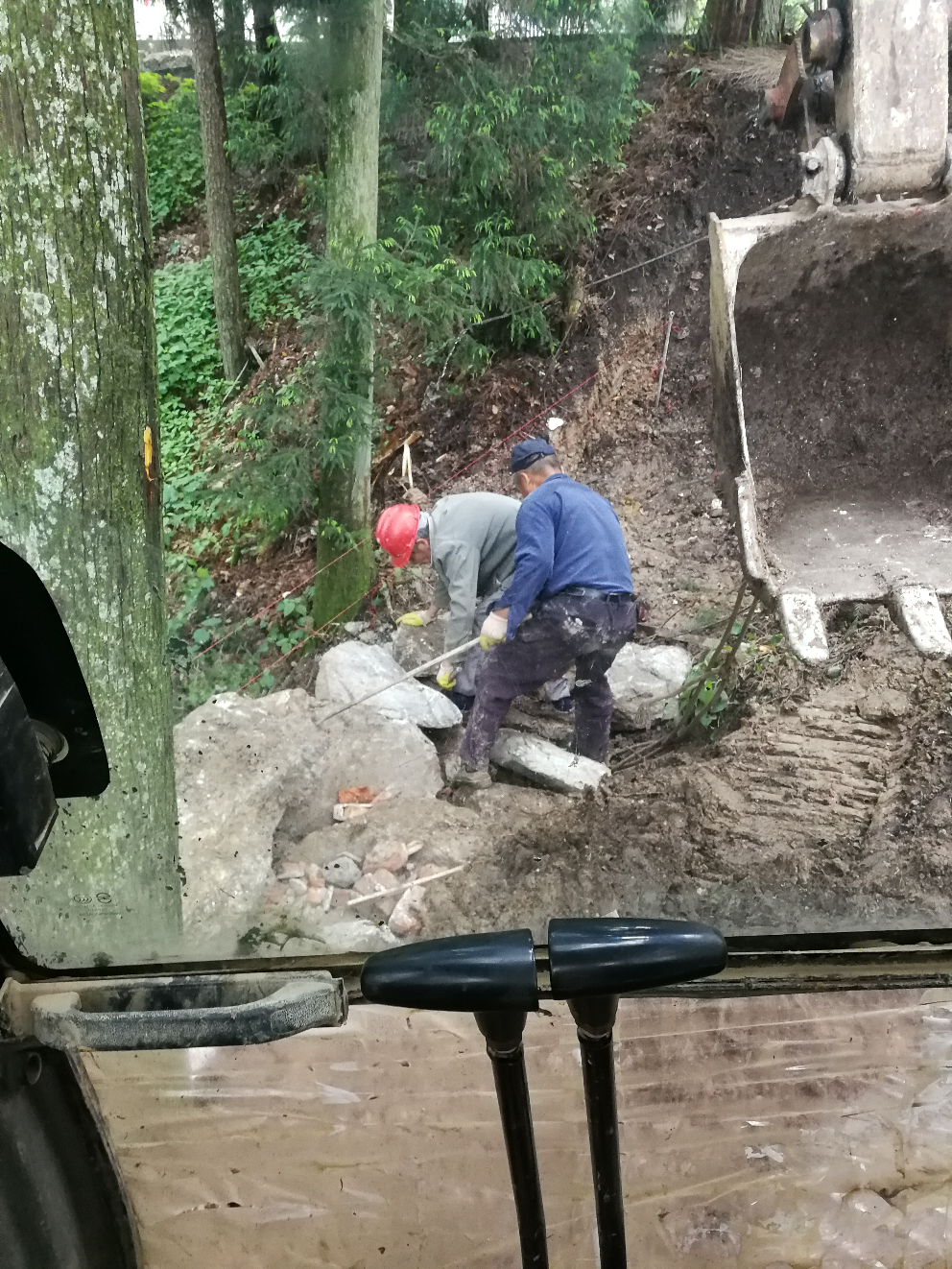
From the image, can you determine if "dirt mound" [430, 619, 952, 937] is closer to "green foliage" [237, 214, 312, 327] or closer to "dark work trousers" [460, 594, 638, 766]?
"dark work trousers" [460, 594, 638, 766]

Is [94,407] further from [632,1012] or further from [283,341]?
[632,1012]

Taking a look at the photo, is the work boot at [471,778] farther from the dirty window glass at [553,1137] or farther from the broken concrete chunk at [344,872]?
the dirty window glass at [553,1137]

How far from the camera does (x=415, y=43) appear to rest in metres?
0.90

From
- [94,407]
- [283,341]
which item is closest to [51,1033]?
[94,407]

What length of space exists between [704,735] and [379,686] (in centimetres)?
41

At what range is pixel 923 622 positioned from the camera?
1.05 meters

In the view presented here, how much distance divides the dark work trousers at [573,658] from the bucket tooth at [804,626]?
0.19 metres

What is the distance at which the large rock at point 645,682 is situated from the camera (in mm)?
1030

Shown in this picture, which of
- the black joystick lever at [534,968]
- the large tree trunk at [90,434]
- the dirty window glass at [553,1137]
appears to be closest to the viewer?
the black joystick lever at [534,968]

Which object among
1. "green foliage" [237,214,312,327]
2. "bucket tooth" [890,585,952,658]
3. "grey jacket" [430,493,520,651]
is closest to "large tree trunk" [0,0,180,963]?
"green foliage" [237,214,312,327]

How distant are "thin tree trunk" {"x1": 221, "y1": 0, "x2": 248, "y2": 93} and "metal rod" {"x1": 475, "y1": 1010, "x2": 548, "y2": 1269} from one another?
3.12 ft

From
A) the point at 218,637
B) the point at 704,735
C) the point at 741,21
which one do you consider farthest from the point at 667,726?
the point at 741,21

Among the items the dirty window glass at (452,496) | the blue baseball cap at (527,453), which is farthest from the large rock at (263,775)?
the blue baseball cap at (527,453)

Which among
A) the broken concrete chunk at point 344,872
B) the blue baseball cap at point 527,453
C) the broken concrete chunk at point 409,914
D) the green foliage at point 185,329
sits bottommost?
the broken concrete chunk at point 409,914
